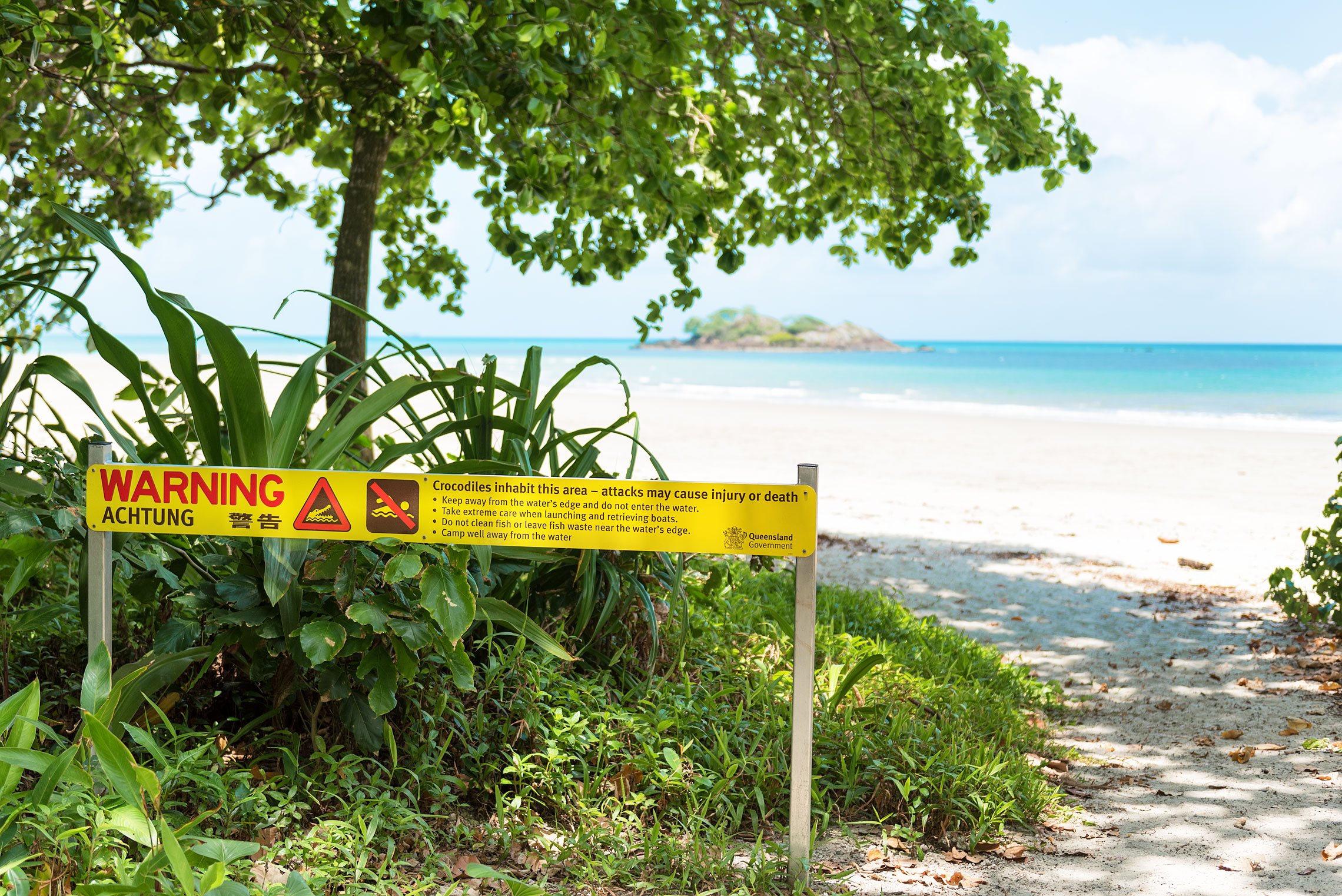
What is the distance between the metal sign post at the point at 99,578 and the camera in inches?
90.7

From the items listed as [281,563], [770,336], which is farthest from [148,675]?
[770,336]

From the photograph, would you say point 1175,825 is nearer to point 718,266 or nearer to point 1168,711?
point 1168,711

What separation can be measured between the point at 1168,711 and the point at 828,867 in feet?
7.60

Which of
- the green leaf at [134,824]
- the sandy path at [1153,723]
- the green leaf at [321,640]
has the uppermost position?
the green leaf at [321,640]

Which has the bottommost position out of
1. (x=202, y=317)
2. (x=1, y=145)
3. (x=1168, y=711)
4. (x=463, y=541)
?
(x=1168, y=711)

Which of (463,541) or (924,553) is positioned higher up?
(463,541)

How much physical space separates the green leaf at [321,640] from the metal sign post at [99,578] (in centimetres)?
48

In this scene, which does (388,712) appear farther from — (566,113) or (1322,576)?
(1322,576)

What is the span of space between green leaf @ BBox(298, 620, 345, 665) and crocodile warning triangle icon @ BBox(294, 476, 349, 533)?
0.23 meters

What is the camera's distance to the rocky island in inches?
3403

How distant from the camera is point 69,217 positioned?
2.46m

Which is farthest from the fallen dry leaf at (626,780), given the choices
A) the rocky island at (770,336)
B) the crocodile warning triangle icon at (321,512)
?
the rocky island at (770,336)

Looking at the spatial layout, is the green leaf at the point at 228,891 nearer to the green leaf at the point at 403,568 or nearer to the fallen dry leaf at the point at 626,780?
the green leaf at the point at 403,568

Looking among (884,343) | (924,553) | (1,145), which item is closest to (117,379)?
(1,145)
